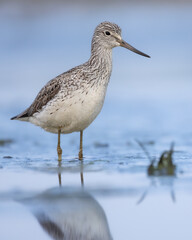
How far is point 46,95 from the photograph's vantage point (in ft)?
27.8

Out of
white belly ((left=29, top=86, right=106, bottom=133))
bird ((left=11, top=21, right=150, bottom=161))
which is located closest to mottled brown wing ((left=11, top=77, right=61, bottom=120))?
bird ((left=11, top=21, right=150, bottom=161))

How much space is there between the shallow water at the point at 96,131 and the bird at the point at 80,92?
530mm

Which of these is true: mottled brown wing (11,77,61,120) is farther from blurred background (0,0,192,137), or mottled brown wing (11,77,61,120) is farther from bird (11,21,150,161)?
blurred background (0,0,192,137)

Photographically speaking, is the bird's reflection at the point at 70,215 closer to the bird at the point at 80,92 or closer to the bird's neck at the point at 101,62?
the bird at the point at 80,92

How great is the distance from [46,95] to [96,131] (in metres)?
3.11

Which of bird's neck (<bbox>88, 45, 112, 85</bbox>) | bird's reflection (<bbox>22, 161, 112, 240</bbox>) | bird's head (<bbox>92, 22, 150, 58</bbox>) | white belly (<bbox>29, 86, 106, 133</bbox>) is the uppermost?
bird's head (<bbox>92, 22, 150, 58</bbox>)

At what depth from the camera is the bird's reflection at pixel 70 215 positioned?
5.11 m

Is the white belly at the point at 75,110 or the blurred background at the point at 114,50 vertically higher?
the blurred background at the point at 114,50

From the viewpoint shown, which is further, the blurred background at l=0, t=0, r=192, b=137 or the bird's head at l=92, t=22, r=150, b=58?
the blurred background at l=0, t=0, r=192, b=137

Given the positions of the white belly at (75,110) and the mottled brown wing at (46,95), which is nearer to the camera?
the white belly at (75,110)

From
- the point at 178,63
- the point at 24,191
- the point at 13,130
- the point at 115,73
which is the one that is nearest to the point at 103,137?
the point at 13,130

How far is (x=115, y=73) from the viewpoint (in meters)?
18.1

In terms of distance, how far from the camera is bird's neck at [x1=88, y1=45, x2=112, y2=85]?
812 cm

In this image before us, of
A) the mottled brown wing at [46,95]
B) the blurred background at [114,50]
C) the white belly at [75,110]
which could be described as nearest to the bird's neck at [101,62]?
the white belly at [75,110]
